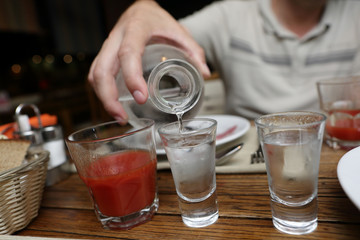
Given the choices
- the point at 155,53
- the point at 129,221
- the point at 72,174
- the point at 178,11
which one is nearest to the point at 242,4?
the point at 155,53

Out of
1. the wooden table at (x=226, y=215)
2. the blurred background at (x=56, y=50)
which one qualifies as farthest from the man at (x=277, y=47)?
the blurred background at (x=56, y=50)

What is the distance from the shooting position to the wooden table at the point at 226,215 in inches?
17.5

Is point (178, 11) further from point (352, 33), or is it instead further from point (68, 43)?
point (352, 33)

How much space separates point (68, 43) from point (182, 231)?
16.7 feet

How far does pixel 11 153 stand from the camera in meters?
0.62

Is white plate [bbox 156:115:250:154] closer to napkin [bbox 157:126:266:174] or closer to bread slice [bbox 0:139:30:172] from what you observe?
napkin [bbox 157:126:266:174]

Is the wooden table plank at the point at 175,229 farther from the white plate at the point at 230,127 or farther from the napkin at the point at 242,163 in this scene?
the white plate at the point at 230,127

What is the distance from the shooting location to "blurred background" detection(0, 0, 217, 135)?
13.0 ft

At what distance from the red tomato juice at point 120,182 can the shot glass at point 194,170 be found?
8 cm

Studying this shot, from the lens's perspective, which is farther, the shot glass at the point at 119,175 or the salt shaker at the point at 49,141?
the salt shaker at the point at 49,141

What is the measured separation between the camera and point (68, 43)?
5.00 metres

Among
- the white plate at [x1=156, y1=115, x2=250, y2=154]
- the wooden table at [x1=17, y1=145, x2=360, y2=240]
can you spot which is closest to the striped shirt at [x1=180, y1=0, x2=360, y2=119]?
the white plate at [x1=156, y1=115, x2=250, y2=154]

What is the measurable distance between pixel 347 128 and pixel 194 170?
0.45 metres

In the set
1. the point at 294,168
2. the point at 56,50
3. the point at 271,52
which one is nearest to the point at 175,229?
the point at 294,168
